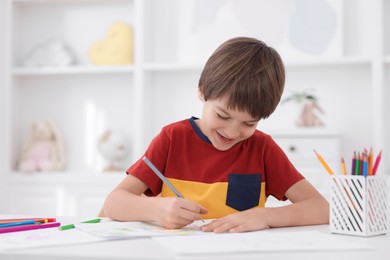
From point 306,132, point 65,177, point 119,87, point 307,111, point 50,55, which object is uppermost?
point 50,55

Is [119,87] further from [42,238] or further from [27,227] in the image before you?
[42,238]

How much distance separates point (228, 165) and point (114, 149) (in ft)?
6.22

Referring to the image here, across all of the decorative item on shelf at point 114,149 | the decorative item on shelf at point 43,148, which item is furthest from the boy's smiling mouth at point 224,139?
the decorative item on shelf at point 43,148

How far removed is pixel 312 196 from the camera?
4.41 ft

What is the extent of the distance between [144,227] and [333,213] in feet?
1.12

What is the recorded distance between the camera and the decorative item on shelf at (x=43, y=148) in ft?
11.1

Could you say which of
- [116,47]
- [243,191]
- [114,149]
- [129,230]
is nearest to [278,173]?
[243,191]

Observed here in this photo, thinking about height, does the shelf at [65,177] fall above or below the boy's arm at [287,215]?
below

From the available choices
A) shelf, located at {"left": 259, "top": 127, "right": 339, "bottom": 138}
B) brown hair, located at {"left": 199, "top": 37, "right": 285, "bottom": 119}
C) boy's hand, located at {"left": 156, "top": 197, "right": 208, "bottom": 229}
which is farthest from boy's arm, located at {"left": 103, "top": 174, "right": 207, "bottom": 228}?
shelf, located at {"left": 259, "top": 127, "right": 339, "bottom": 138}

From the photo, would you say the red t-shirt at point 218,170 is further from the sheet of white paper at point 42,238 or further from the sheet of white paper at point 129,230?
the sheet of white paper at point 42,238

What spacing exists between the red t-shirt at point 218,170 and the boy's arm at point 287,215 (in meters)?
0.04

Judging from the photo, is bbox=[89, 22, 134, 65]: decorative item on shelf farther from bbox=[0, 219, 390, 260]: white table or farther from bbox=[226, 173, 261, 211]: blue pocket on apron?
bbox=[0, 219, 390, 260]: white table

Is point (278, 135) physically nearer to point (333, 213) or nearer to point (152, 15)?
point (152, 15)

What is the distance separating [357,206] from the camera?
3.45 ft
